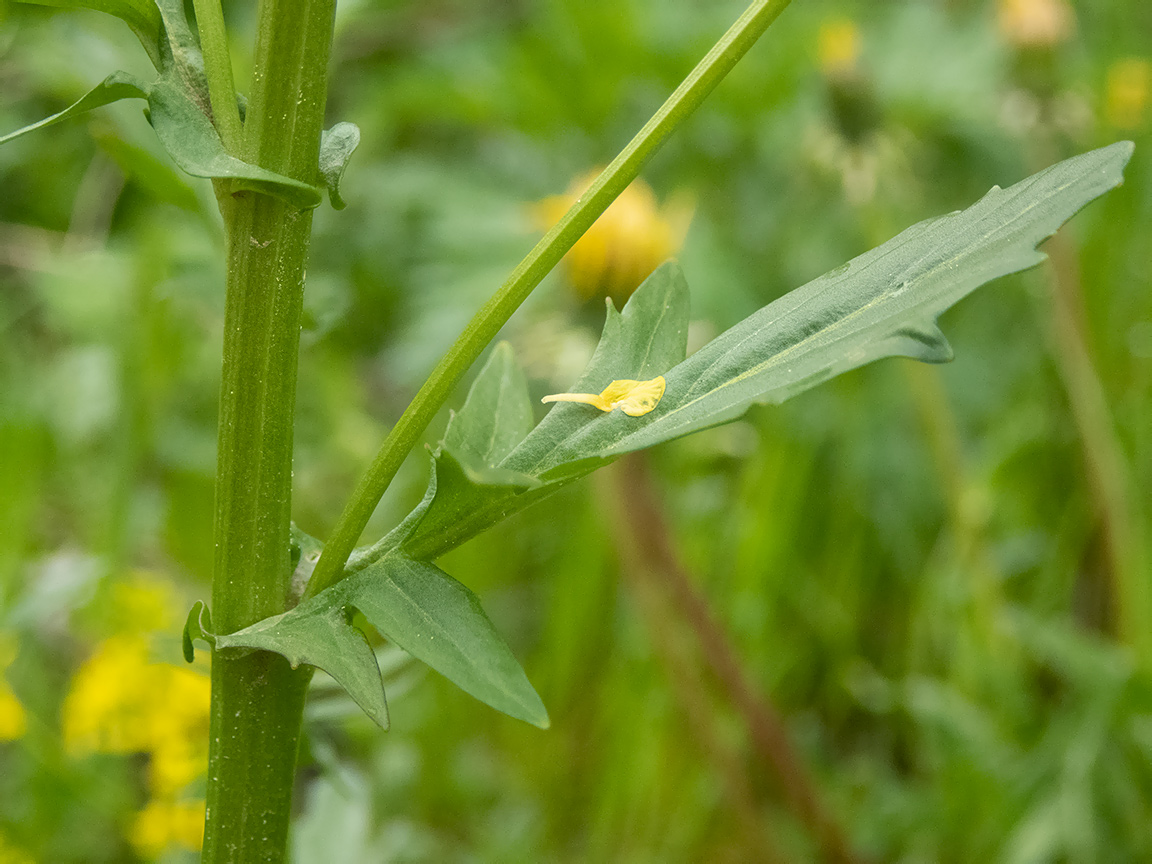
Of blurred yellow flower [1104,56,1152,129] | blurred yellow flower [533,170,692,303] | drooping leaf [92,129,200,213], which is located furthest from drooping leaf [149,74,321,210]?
blurred yellow flower [1104,56,1152,129]

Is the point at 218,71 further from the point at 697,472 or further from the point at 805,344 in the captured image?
the point at 697,472

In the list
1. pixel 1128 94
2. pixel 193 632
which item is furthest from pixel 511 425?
pixel 1128 94

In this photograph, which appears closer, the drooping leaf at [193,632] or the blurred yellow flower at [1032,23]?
the drooping leaf at [193,632]

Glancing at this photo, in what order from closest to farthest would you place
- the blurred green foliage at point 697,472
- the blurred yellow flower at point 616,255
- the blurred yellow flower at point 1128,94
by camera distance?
the blurred green foliage at point 697,472, the blurred yellow flower at point 616,255, the blurred yellow flower at point 1128,94

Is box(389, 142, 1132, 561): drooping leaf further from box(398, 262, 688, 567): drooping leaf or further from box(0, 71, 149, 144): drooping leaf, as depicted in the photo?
box(0, 71, 149, 144): drooping leaf

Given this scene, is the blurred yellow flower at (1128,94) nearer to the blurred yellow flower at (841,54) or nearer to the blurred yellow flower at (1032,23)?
the blurred yellow flower at (1032,23)

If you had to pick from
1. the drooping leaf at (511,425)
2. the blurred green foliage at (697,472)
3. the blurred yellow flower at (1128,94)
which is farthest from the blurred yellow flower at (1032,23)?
the drooping leaf at (511,425)
